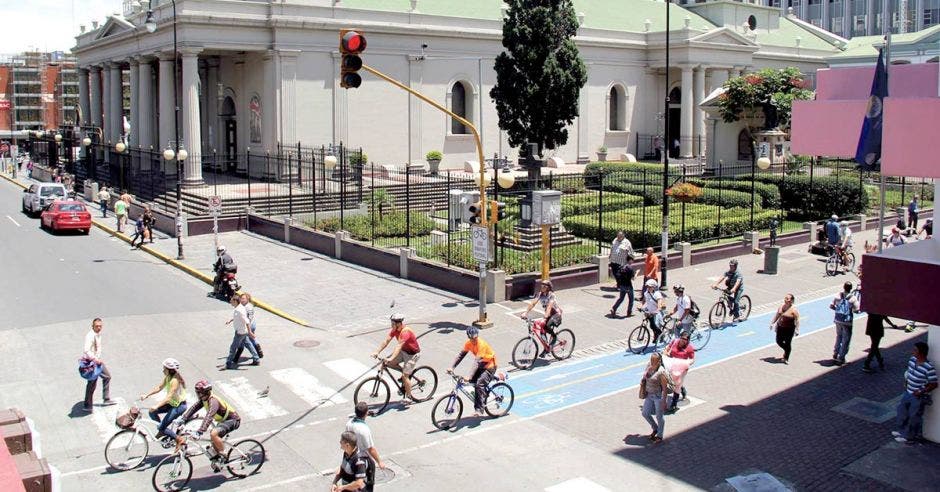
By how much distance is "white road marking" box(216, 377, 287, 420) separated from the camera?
15758 millimetres

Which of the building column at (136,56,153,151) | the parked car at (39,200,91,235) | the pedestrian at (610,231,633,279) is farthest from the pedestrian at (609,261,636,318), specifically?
the building column at (136,56,153,151)

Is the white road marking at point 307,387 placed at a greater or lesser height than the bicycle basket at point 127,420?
lesser

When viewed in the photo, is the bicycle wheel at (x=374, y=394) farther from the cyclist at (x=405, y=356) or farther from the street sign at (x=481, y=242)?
the street sign at (x=481, y=242)

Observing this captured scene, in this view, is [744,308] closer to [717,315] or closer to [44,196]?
[717,315]

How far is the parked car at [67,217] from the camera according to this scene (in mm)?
36875

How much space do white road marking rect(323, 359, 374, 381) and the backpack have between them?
9.63 metres

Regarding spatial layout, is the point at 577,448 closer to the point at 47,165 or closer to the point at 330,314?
the point at 330,314

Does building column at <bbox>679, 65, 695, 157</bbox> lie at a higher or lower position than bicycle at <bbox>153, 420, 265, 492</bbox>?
higher

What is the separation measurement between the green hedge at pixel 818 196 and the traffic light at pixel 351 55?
26454mm

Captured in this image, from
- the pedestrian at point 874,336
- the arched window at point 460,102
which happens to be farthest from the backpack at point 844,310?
the arched window at point 460,102

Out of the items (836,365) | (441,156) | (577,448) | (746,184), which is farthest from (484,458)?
(441,156)

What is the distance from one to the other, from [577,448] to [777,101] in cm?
3394

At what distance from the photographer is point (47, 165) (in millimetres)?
68312

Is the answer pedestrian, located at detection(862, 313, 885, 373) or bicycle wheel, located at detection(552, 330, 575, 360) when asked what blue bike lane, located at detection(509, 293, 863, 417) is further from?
pedestrian, located at detection(862, 313, 885, 373)
